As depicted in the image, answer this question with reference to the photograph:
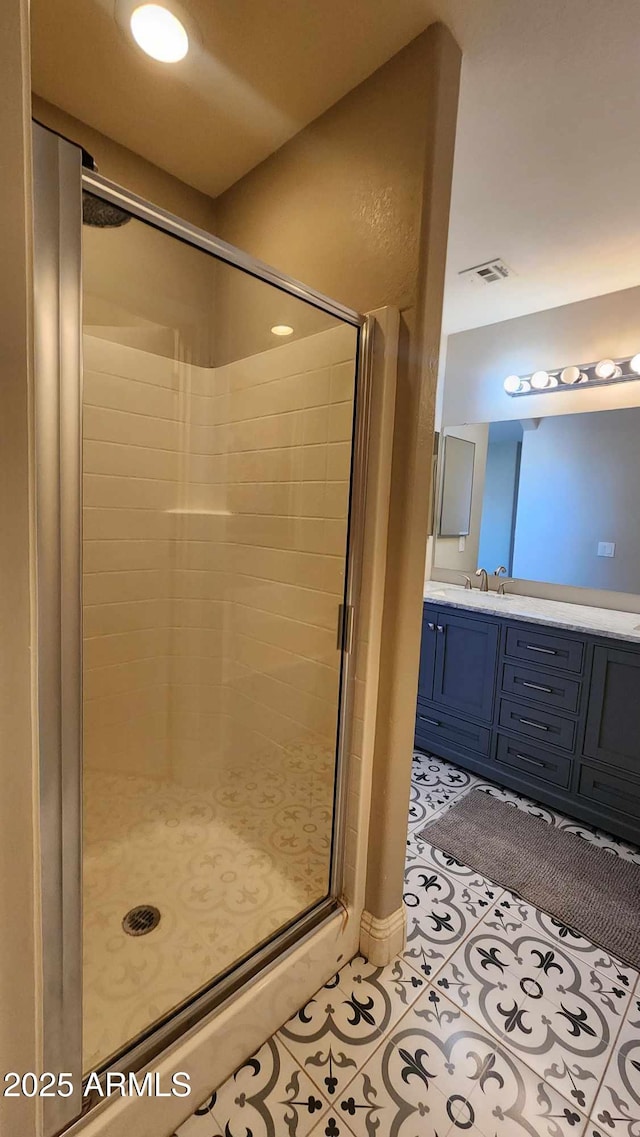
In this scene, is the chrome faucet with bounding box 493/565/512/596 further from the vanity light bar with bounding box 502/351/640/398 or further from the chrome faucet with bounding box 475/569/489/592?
the vanity light bar with bounding box 502/351/640/398

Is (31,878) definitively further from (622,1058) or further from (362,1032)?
(622,1058)

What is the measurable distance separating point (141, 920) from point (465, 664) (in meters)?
1.76

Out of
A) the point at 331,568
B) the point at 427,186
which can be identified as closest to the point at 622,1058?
the point at 331,568

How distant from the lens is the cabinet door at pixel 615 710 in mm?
1943

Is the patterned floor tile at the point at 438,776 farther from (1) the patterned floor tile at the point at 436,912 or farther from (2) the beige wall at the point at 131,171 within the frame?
(2) the beige wall at the point at 131,171

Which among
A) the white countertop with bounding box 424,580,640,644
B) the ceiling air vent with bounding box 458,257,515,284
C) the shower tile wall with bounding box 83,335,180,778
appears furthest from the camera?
the ceiling air vent with bounding box 458,257,515,284

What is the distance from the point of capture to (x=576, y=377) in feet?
8.15

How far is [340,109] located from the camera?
1.37 m

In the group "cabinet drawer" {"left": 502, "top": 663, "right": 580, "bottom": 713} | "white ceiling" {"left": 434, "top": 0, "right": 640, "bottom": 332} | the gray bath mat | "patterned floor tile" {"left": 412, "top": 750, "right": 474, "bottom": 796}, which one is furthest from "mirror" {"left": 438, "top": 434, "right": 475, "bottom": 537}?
the gray bath mat

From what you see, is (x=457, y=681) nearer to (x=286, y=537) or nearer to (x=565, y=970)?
(x=565, y=970)

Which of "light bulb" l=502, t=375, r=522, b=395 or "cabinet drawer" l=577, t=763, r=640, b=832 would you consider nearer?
"cabinet drawer" l=577, t=763, r=640, b=832

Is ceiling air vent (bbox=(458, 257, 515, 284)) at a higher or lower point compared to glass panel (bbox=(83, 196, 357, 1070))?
higher

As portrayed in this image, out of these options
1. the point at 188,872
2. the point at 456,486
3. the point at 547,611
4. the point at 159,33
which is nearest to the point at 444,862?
the point at 188,872

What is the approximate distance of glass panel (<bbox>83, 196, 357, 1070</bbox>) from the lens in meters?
1.41
